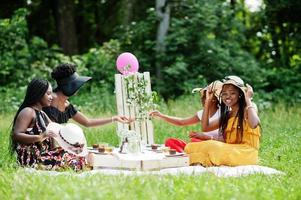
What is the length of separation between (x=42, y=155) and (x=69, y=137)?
0.36 meters

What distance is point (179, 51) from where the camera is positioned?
17.2 m

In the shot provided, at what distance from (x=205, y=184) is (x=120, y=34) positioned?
40.5 ft

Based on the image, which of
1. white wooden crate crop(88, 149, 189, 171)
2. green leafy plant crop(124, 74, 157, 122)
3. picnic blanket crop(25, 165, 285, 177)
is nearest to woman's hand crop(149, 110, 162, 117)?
green leafy plant crop(124, 74, 157, 122)

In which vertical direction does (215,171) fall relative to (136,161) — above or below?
below

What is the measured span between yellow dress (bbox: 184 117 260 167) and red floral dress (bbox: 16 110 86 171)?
4.60 ft

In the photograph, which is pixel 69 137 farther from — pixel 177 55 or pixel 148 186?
pixel 177 55

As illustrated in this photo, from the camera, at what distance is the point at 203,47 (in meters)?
17.0

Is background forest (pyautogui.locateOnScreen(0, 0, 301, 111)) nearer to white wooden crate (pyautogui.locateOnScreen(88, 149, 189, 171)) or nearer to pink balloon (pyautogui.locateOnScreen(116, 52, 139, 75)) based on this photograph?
pink balloon (pyautogui.locateOnScreen(116, 52, 139, 75))

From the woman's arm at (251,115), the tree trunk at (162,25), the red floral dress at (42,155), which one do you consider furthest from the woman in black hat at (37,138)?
→ the tree trunk at (162,25)

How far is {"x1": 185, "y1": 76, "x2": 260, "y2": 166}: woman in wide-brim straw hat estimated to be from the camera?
26.5ft

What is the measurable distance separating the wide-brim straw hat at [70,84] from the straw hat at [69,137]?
65cm

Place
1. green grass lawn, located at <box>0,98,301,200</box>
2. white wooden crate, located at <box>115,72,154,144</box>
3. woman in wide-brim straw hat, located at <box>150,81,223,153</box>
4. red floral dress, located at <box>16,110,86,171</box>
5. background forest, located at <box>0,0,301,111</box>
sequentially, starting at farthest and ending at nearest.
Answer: background forest, located at <box>0,0,301,111</box> → white wooden crate, located at <box>115,72,154,144</box> → woman in wide-brim straw hat, located at <box>150,81,223,153</box> → red floral dress, located at <box>16,110,86,171</box> → green grass lawn, located at <box>0,98,301,200</box>

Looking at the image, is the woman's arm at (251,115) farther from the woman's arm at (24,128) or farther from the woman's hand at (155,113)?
the woman's arm at (24,128)

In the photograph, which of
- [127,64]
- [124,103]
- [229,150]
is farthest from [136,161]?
[127,64]
